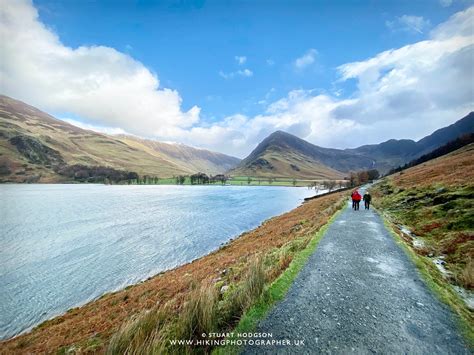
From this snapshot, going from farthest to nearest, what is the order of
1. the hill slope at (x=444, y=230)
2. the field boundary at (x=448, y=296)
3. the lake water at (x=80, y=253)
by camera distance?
the lake water at (x=80, y=253) → the hill slope at (x=444, y=230) → the field boundary at (x=448, y=296)

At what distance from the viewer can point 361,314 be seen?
6625 millimetres

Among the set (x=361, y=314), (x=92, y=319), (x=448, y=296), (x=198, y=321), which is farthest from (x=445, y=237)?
(x=92, y=319)

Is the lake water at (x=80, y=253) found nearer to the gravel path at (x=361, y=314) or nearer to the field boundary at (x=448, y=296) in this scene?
the gravel path at (x=361, y=314)

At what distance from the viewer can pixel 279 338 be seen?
5688mm

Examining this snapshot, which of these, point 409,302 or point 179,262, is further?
point 179,262

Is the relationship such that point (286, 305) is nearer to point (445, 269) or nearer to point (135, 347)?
point (135, 347)

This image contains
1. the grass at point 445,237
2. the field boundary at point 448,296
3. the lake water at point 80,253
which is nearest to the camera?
the field boundary at point 448,296

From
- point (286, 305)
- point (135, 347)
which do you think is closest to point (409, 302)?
point (286, 305)

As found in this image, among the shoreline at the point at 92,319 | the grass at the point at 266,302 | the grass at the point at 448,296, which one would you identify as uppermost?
the grass at the point at 266,302

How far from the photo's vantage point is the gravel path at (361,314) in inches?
213

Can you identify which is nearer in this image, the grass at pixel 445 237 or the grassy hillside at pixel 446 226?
the grass at pixel 445 237

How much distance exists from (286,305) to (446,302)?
5.10 m

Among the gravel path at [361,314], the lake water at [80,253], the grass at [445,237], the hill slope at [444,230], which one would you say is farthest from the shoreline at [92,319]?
the hill slope at [444,230]

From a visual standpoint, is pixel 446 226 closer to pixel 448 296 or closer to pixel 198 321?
pixel 448 296
